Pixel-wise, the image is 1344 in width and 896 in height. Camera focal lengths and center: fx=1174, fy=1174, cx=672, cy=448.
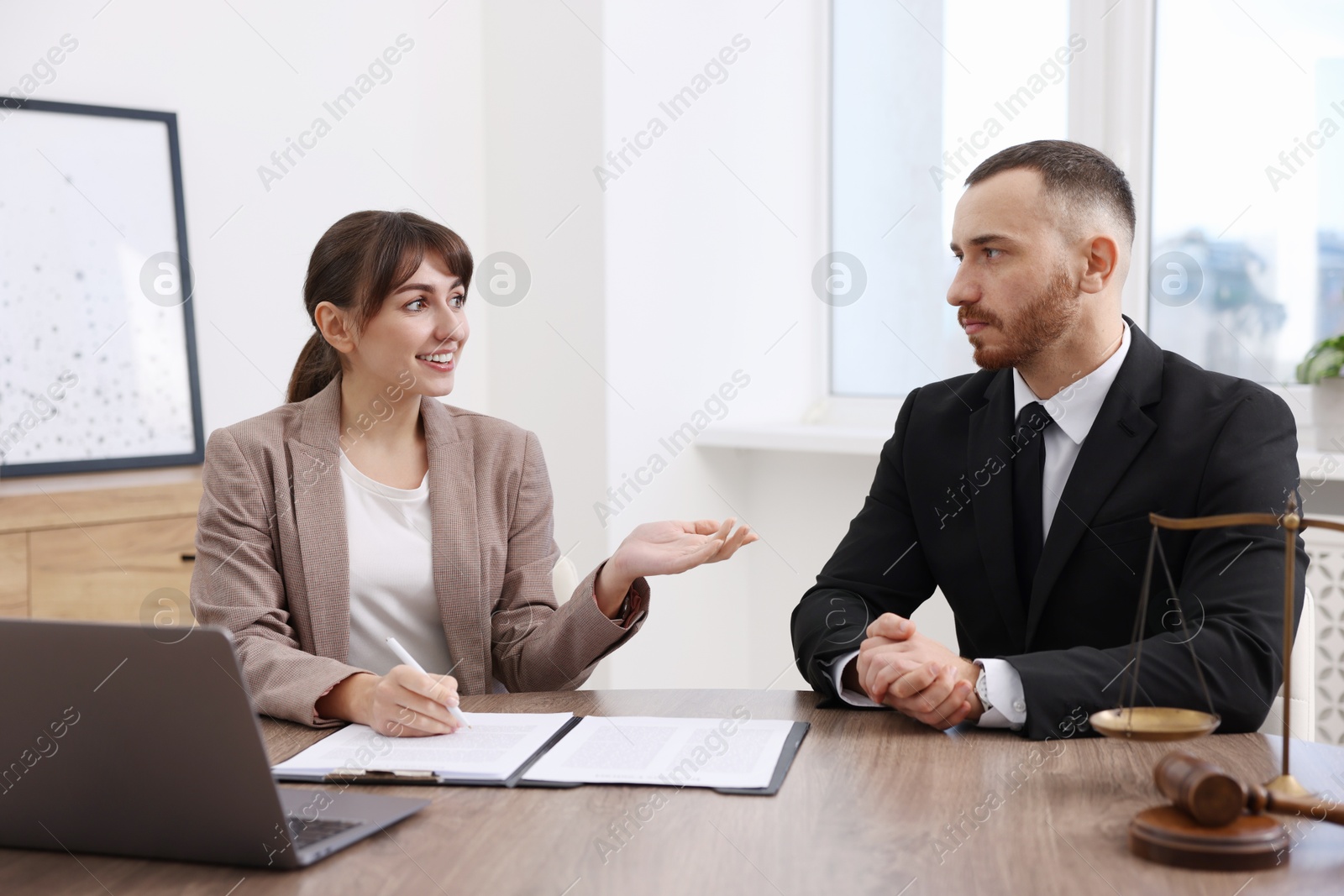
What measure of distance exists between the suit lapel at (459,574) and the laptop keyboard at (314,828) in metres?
0.76

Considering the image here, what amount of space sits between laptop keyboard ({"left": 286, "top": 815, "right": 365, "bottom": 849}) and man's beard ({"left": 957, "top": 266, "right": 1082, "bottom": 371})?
1130 millimetres

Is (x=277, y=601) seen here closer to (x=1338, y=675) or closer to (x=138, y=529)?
(x=138, y=529)

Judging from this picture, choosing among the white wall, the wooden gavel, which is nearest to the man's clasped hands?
the wooden gavel

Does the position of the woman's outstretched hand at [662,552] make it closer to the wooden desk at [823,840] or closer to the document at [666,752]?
the document at [666,752]

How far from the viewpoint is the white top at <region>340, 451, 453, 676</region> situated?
187 cm

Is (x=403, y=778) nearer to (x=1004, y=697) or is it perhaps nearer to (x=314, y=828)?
(x=314, y=828)

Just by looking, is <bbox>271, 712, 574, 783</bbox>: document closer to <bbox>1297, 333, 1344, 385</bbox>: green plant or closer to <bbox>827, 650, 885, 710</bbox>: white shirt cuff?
<bbox>827, 650, 885, 710</bbox>: white shirt cuff

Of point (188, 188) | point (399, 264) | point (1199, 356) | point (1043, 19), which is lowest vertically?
point (1199, 356)

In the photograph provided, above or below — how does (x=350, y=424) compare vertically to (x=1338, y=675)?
above

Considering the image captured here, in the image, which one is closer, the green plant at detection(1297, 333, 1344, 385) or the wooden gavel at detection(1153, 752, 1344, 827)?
the wooden gavel at detection(1153, 752, 1344, 827)

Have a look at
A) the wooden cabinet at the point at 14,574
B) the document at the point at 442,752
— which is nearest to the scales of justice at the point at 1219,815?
the document at the point at 442,752

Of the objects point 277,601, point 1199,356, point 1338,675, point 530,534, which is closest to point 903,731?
point 530,534

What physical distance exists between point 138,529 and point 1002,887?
2.38m

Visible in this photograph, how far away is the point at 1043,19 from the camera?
10.4 feet
